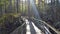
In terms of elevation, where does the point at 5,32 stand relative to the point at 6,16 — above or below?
below

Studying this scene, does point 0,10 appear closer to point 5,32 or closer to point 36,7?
point 5,32

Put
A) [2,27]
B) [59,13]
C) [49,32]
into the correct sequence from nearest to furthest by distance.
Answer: [49,32] < [2,27] < [59,13]

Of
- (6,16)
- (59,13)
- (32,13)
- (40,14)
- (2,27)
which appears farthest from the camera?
(32,13)

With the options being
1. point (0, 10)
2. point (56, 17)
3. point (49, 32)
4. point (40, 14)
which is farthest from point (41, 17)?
point (49, 32)

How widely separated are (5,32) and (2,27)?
0.27 m

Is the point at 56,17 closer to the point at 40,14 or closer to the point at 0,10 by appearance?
the point at 40,14

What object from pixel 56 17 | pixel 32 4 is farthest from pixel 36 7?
pixel 56 17

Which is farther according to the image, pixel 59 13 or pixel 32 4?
pixel 32 4

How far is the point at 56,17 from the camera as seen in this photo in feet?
34.6

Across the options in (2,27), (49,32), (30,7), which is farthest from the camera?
(30,7)

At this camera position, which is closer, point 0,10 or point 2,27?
point 2,27

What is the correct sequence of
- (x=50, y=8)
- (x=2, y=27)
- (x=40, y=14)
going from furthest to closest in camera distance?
(x=40, y=14), (x=50, y=8), (x=2, y=27)

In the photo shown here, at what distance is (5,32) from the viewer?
7.36 metres

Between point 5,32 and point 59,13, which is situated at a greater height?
point 59,13
